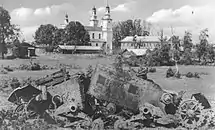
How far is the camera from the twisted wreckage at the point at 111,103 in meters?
7.04

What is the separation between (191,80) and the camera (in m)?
21.2

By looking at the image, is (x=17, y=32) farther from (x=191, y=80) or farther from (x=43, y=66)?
(x=191, y=80)

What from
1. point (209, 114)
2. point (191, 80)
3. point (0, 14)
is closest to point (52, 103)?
point (0, 14)

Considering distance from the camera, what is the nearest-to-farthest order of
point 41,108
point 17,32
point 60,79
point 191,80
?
point 41,108 < point 60,79 < point 17,32 < point 191,80

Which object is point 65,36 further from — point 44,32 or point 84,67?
point 84,67

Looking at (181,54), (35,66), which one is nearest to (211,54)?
(181,54)

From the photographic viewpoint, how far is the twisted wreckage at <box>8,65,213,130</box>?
23.1ft

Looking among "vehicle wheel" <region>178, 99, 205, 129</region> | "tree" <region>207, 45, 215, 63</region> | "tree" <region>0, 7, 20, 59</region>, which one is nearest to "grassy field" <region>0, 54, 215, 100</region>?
"tree" <region>0, 7, 20, 59</region>

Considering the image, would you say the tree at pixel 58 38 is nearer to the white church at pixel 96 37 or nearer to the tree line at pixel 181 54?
the white church at pixel 96 37

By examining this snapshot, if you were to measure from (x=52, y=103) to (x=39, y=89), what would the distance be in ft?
1.73

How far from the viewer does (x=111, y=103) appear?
285 inches

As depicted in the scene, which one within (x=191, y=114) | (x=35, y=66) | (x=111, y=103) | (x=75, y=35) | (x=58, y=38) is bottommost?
(x=191, y=114)

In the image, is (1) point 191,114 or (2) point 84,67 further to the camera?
(2) point 84,67

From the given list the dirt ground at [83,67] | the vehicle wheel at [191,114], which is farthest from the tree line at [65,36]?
the vehicle wheel at [191,114]
